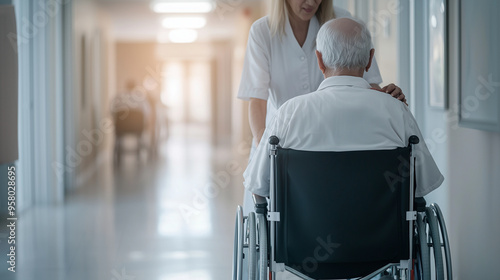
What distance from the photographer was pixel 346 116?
1584 millimetres

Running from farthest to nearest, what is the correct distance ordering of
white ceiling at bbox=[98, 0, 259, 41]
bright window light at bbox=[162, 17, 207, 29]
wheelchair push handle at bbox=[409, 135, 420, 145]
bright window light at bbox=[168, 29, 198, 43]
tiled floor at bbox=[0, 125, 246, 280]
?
bright window light at bbox=[168, 29, 198, 43], bright window light at bbox=[162, 17, 207, 29], white ceiling at bbox=[98, 0, 259, 41], tiled floor at bbox=[0, 125, 246, 280], wheelchair push handle at bbox=[409, 135, 420, 145]

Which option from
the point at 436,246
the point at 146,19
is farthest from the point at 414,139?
the point at 146,19

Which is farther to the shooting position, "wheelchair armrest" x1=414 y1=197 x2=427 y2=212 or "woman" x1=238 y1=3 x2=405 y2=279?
"woman" x1=238 y1=3 x2=405 y2=279

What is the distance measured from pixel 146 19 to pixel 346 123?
1206cm

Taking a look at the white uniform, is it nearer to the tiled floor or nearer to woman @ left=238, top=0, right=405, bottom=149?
woman @ left=238, top=0, right=405, bottom=149

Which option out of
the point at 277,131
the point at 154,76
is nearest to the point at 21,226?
the point at 277,131

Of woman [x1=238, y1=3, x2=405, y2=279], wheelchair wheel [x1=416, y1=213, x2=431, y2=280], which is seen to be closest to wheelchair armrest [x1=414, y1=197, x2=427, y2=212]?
wheelchair wheel [x1=416, y1=213, x2=431, y2=280]

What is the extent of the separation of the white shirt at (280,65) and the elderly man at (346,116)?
0.48 m

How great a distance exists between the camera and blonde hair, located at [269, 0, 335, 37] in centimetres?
216

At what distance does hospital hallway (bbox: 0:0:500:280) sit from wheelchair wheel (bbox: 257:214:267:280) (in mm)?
126

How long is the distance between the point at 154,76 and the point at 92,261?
17338 millimetres

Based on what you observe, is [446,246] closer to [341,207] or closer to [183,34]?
[341,207]

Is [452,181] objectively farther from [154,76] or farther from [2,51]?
[154,76]

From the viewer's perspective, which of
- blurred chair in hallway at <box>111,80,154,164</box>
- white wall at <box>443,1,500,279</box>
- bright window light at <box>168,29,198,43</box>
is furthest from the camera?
bright window light at <box>168,29,198,43</box>
